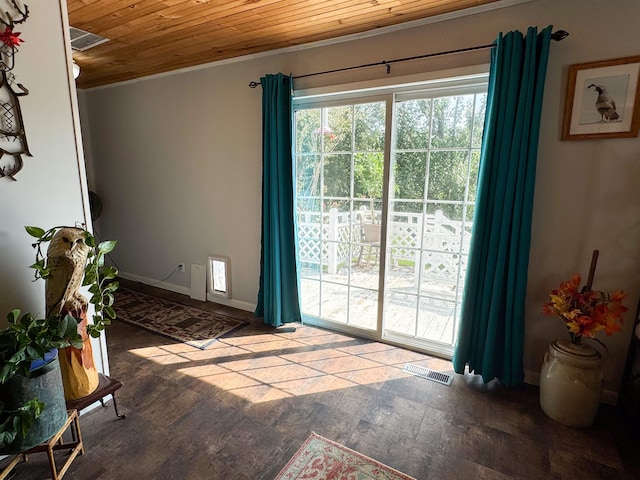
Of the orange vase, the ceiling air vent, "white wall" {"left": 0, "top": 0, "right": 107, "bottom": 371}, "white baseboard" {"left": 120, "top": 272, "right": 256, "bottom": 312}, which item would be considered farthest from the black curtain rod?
the orange vase

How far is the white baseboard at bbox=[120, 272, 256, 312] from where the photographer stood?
132 inches

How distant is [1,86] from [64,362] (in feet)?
4.24

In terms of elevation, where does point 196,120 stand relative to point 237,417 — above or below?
above

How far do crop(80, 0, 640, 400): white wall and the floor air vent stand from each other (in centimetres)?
54

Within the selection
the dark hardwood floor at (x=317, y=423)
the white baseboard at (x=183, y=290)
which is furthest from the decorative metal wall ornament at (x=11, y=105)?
the white baseboard at (x=183, y=290)

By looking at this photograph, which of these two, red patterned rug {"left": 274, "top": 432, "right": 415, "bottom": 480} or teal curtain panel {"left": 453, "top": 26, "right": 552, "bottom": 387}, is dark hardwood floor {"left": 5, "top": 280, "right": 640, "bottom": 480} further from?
teal curtain panel {"left": 453, "top": 26, "right": 552, "bottom": 387}

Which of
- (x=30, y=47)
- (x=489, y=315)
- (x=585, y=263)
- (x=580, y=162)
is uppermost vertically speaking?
(x=30, y=47)

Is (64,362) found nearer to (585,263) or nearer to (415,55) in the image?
(415,55)

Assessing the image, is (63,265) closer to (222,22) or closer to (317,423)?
(317,423)

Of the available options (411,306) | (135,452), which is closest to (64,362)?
(135,452)

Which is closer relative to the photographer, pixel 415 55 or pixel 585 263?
pixel 585 263

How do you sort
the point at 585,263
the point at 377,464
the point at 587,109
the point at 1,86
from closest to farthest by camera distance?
the point at 1,86
the point at 377,464
the point at 587,109
the point at 585,263

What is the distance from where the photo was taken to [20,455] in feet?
4.74

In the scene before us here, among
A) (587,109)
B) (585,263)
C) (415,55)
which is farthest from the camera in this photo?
(415,55)
